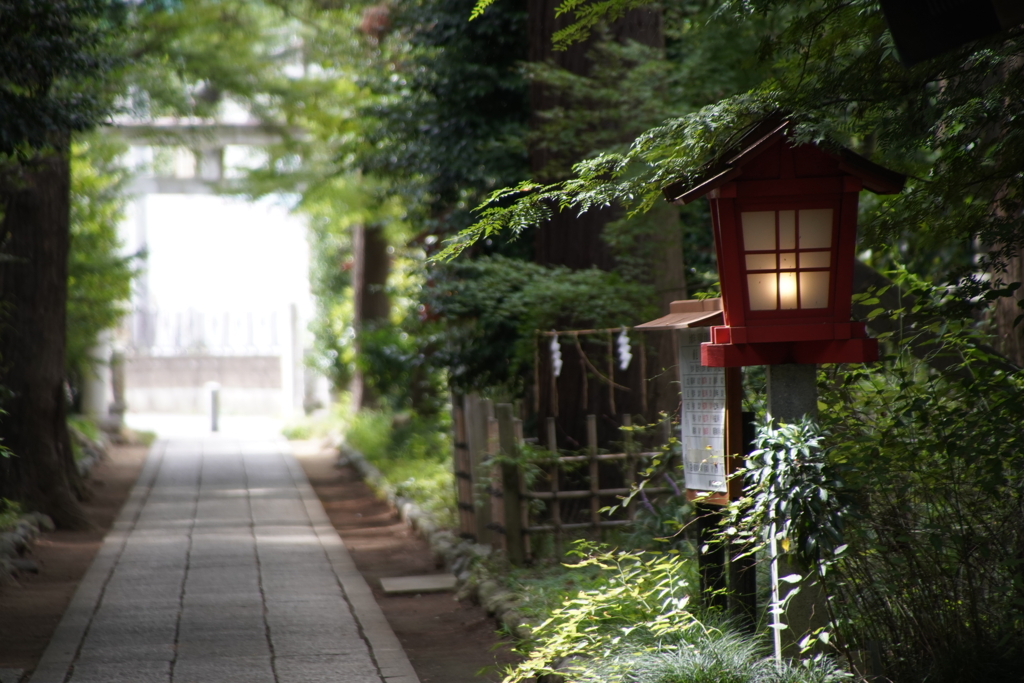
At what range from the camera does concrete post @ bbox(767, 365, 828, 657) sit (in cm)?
395

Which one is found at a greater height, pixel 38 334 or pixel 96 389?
pixel 38 334

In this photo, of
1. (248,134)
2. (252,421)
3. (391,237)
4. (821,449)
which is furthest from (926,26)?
(252,421)

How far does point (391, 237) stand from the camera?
53.7 ft

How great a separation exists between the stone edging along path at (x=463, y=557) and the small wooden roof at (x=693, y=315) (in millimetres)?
1880

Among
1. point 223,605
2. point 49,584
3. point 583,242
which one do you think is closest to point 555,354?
point 583,242

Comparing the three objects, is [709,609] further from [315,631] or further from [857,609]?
[315,631]

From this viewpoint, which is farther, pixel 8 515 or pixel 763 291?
pixel 8 515

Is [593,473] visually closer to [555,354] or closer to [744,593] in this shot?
[555,354]

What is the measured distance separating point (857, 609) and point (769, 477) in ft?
2.59

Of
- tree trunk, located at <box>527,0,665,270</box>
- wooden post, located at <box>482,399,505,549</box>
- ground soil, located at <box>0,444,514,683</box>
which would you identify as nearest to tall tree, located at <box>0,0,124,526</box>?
ground soil, located at <box>0,444,514,683</box>

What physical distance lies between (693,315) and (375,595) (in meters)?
3.86

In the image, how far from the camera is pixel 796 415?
4.01 m

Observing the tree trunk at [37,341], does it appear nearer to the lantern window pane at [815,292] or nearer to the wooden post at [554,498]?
the wooden post at [554,498]

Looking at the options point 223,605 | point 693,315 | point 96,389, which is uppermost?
point 693,315
